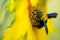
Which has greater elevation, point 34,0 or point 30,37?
point 34,0

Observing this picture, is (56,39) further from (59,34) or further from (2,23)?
(2,23)

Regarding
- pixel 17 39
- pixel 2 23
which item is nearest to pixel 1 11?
pixel 2 23

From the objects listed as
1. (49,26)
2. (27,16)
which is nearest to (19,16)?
(27,16)

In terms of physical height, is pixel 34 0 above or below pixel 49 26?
above

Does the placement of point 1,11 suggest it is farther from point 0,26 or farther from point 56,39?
point 56,39

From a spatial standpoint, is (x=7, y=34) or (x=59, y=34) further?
(x=59, y=34)

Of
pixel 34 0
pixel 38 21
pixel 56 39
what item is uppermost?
pixel 34 0

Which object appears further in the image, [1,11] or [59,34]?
[59,34]

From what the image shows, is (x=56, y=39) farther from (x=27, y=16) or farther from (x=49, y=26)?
(x=27, y=16)
